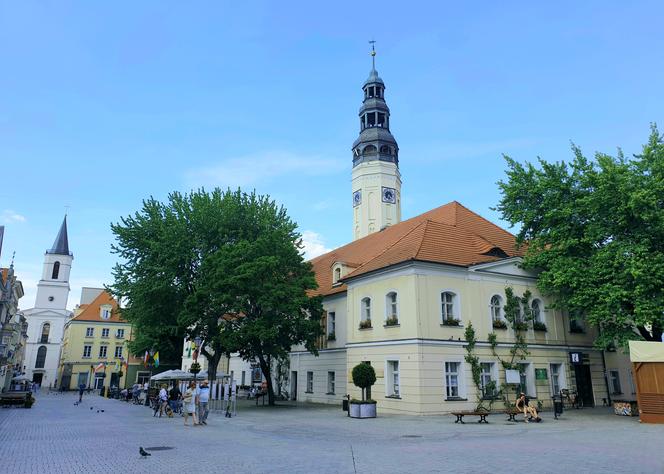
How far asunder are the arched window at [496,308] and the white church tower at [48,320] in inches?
3203

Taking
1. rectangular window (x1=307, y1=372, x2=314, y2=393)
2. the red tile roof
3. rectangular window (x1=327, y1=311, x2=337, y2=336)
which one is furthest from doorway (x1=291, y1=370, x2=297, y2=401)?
the red tile roof

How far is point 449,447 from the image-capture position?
43.8ft

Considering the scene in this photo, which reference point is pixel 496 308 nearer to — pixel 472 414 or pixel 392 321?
pixel 392 321

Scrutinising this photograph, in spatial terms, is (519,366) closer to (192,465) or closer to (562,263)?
(562,263)

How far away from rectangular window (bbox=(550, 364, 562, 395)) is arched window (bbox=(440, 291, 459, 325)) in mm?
7744

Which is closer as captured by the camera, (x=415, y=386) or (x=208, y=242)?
(x=415, y=386)

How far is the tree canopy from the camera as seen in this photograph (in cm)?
2844

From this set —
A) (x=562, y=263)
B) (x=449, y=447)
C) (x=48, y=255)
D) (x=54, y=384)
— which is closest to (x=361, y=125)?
(x=562, y=263)

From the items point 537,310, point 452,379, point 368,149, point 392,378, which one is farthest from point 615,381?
point 368,149

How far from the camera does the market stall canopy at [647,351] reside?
19.9 m

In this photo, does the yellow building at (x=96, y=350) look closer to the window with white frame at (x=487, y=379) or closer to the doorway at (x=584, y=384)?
the window with white frame at (x=487, y=379)

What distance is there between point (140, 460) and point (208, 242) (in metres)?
21.7

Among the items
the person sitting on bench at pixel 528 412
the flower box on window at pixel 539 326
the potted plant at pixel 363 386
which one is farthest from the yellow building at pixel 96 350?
the person sitting on bench at pixel 528 412

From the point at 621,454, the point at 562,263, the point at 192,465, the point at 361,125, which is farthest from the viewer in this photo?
the point at 361,125
